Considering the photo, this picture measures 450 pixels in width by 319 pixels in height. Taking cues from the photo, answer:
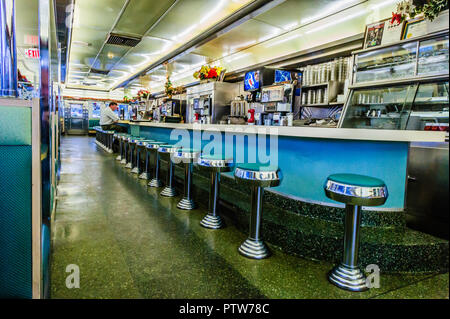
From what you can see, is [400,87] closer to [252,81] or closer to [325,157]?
[325,157]

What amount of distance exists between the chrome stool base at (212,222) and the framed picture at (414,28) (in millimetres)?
2917

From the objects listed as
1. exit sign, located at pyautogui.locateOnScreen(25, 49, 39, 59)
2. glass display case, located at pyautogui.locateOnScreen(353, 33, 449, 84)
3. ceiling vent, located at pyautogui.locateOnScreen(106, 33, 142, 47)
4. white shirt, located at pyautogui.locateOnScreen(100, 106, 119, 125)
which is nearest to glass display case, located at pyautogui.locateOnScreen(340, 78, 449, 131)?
glass display case, located at pyautogui.locateOnScreen(353, 33, 449, 84)

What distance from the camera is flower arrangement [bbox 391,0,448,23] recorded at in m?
2.66

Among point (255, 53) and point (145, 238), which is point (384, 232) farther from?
point (255, 53)

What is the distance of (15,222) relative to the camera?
4.42ft

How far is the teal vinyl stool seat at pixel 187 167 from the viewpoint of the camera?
3.18m

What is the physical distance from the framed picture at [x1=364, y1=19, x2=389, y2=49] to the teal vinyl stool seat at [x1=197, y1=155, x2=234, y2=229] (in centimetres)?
254

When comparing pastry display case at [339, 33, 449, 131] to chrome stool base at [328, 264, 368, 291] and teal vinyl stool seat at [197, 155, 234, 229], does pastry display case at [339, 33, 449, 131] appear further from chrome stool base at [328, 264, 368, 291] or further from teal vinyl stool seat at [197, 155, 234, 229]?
teal vinyl stool seat at [197, 155, 234, 229]

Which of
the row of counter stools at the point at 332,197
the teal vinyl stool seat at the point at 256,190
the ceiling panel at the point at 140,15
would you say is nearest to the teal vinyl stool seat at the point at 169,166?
the row of counter stools at the point at 332,197

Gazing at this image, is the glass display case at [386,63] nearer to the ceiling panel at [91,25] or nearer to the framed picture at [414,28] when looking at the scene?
the framed picture at [414,28]

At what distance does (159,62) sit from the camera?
7.40 m

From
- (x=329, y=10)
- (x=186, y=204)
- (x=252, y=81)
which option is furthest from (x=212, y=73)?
(x=186, y=204)
